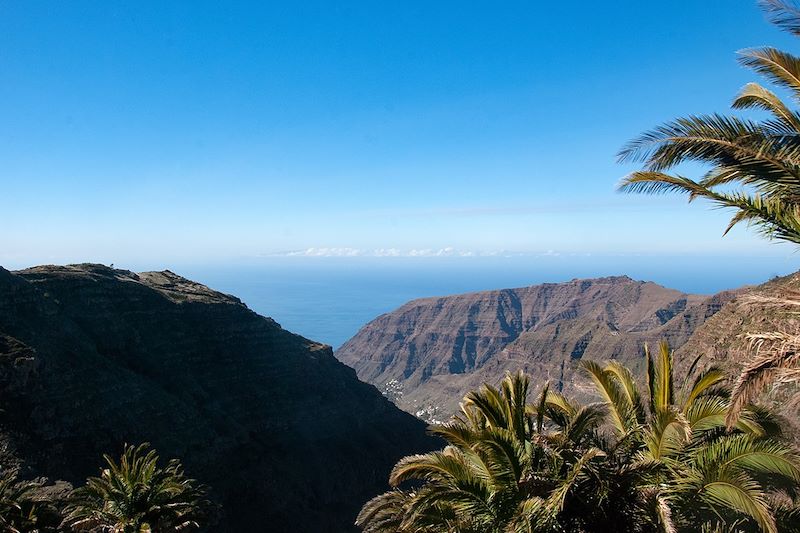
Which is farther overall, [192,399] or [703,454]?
[192,399]

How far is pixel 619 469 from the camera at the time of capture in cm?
791

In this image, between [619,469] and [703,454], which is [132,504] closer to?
[619,469]

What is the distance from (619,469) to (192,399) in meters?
60.8

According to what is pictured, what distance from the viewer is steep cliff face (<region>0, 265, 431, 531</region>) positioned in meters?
44.4

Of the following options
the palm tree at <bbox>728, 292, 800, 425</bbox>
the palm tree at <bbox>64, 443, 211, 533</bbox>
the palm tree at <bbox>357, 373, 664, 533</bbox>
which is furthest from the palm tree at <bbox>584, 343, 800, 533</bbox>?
the palm tree at <bbox>64, 443, 211, 533</bbox>

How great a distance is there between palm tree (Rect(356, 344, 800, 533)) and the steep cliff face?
43.0 metres

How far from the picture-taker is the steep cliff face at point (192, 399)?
4444 cm

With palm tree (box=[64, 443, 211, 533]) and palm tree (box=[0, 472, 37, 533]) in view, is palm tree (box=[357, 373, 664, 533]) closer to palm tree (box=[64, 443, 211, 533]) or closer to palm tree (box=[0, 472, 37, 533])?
palm tree (box=[64, 443, 211, 533])

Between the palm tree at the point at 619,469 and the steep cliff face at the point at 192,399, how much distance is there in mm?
42981

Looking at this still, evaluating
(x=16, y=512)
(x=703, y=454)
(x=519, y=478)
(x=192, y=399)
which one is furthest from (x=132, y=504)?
(x=192, y=399)

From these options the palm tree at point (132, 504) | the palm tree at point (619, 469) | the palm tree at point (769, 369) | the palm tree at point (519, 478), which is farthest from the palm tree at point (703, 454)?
the palm tree at point (132, 504)

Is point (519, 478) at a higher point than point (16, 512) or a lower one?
higher

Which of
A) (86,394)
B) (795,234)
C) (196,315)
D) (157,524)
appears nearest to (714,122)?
(795,234)

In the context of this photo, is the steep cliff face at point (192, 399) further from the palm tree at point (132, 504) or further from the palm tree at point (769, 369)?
the palm tree at point (769, 369)
